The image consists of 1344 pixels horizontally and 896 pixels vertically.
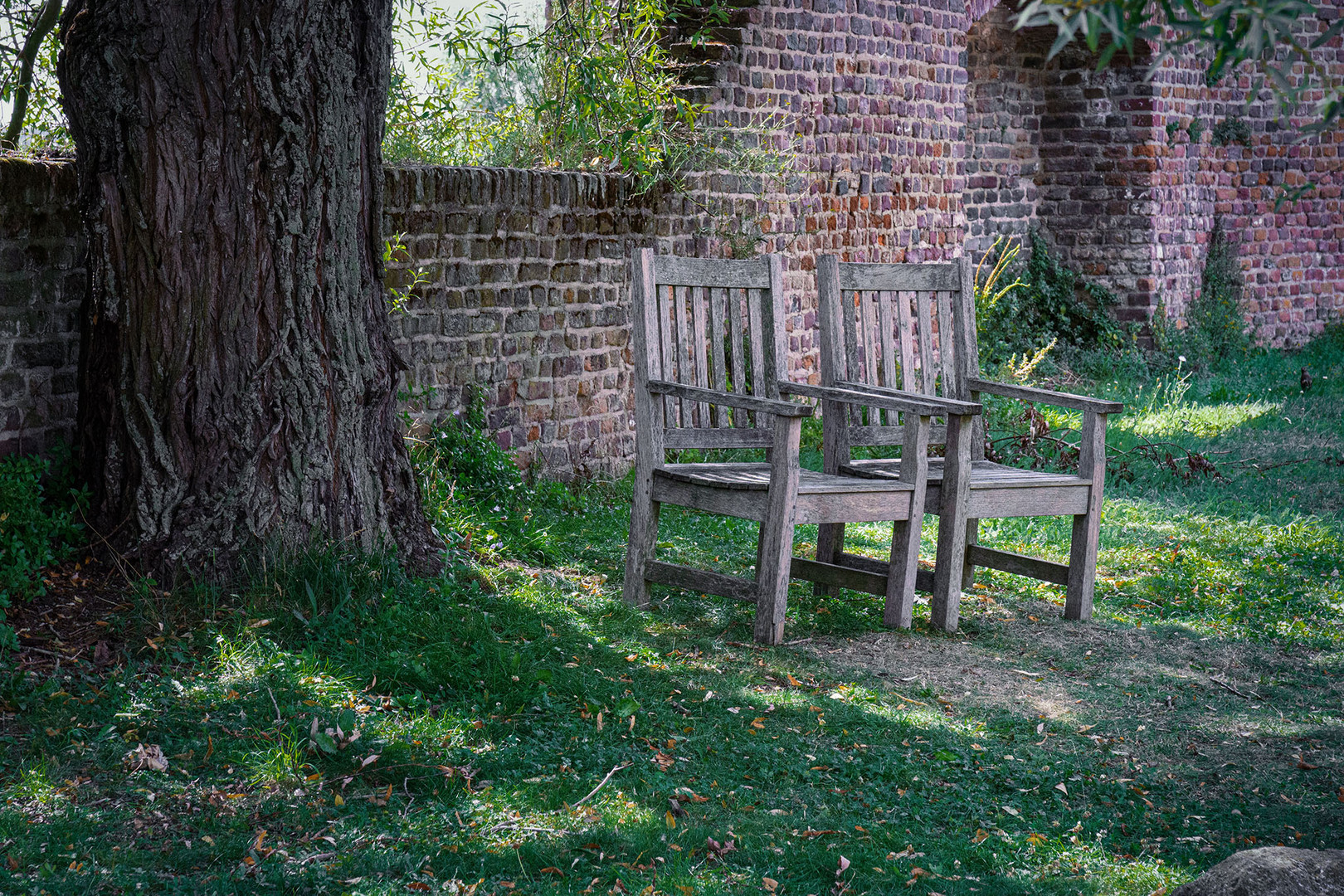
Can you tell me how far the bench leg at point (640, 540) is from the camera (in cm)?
427

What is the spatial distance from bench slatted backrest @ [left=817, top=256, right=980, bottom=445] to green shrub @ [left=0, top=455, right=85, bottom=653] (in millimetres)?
2506

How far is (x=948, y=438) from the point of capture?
163 inches

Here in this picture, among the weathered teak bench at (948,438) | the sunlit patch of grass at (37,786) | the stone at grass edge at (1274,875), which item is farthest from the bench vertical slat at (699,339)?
the stone at grass edge at (1274,875)

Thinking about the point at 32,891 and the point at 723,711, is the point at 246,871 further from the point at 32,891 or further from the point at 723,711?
the point at 723,711

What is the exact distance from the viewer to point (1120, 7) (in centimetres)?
163

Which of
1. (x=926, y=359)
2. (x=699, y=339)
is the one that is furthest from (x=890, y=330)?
(x=699, y=339)

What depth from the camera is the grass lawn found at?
2.57 metres

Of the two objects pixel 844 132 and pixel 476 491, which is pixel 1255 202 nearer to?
pixel 844 132

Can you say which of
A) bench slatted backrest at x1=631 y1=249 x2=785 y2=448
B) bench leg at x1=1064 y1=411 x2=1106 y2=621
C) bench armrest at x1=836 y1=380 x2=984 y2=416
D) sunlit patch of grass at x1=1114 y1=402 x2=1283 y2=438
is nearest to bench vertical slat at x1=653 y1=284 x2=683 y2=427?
bench slatted backrest at x1=631 y1=249 x2=785 y2=448

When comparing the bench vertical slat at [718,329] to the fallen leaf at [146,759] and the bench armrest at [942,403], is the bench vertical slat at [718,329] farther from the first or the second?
the fallen leaf at [146,759]

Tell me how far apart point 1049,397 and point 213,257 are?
9.14 ft

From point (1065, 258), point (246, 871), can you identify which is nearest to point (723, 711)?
point (246, 871)

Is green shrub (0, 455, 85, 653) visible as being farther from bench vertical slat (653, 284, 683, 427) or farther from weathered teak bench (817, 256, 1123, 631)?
weathered teak bench (817, 256, 1123, 631)

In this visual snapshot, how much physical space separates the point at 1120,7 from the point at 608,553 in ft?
12.1
